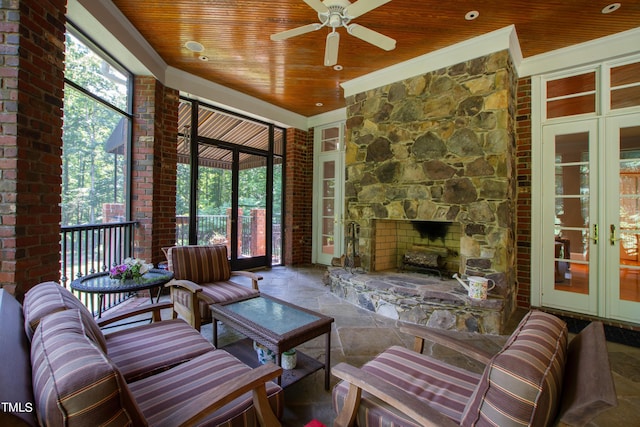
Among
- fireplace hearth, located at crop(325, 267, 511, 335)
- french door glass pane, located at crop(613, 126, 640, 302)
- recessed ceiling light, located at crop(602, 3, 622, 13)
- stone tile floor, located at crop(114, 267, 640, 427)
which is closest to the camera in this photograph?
stone tile floor, located at crop(114, 267, 640, 427)

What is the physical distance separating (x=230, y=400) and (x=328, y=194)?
201 inches

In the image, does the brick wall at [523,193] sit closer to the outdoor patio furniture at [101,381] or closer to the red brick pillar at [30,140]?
the outdoor patio furniture at [101,381]

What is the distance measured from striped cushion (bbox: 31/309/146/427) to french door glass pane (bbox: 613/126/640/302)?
14.8 feet

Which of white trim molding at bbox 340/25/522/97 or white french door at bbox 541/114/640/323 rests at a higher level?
white trim molding at bbox 340/25/522/97

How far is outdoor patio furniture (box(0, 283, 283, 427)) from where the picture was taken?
75 centimetres

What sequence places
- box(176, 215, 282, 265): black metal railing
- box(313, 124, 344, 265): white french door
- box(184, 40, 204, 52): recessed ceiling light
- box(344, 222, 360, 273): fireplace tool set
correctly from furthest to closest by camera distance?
box(313, 124, 344, 265): white french door, box(176, 215, 282, 265): black metal railing, box(344, 222, 360, 273): fireplace tool set, box(184, 40, 204, 52): recessed ceiling light

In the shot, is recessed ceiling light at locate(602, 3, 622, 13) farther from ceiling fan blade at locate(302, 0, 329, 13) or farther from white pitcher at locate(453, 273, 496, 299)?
white pitcher at locate(453, 273, 496, 299)

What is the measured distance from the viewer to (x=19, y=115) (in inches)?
75.4

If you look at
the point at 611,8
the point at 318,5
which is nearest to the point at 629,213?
the point at 611,8

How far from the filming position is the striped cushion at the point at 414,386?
1256 millimetres

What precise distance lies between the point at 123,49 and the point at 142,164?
4.39ft

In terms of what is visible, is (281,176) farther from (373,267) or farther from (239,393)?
(239,393)

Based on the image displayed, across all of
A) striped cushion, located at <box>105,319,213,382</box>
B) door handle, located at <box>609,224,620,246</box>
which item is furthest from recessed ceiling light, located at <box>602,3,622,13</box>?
striped cushion, located at <box>105,319,213,382</box>

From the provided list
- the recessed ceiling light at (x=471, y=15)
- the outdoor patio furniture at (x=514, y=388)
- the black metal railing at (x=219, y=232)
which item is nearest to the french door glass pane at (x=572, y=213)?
the recessed ceiling light at (x=471, y=15)
